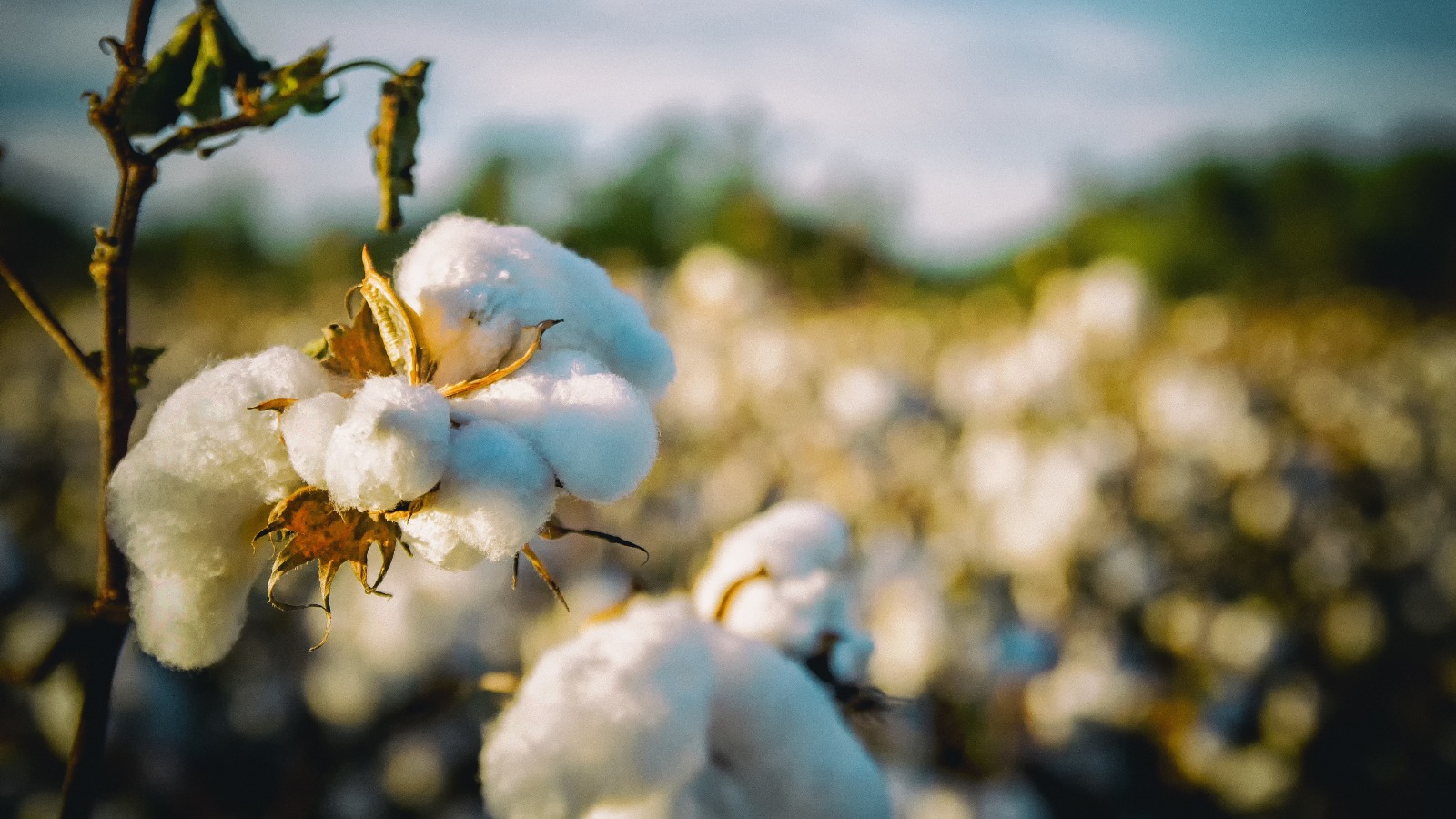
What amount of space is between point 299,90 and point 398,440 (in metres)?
0.22

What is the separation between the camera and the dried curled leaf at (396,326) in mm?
359

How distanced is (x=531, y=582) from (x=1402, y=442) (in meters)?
3.32

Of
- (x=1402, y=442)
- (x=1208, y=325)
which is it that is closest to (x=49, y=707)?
(x=1402, y=442)

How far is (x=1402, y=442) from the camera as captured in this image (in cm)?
329

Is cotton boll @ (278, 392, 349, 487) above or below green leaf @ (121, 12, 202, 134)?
below

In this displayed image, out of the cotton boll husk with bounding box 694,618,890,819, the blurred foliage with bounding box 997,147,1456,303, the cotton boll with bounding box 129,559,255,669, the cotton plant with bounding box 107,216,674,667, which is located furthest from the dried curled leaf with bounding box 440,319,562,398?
the blurred foliage with bounding box 997,147,1456,303

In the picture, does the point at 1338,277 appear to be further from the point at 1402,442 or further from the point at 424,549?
the point at 424,549

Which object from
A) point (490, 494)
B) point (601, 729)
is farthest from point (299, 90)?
point (601, 729)

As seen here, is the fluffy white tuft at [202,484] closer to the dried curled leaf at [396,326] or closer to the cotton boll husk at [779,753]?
the dried curled leaf at [396,326]

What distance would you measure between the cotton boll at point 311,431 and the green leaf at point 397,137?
0.51ft

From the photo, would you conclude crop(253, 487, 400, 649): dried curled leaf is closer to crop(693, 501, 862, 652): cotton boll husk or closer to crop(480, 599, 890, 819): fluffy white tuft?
crop(480, 599, 890, 819): fluffy white tuft

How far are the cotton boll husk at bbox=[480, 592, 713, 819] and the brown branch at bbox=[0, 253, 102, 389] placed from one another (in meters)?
0.28

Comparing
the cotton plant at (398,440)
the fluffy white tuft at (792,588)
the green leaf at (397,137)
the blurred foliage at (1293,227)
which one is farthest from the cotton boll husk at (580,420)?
the blurred foliage at (1293,227)

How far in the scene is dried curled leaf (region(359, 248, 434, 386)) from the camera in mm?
359
